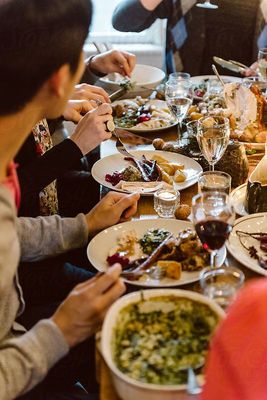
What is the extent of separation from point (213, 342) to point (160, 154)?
3.51ft

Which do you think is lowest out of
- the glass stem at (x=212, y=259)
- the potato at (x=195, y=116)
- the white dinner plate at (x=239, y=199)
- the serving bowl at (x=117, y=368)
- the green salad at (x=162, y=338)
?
the potato at (x=195, y=116)

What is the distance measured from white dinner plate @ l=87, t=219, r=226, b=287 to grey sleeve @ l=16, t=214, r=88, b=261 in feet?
0.33

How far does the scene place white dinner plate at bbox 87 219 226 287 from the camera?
1222 mm

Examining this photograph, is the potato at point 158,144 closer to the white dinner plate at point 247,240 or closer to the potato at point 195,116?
the potato at point 195,116

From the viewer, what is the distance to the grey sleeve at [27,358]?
1025 mm

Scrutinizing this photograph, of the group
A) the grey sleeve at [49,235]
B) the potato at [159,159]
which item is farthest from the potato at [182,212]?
the potato at [159,159]

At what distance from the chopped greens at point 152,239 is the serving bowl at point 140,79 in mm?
1078

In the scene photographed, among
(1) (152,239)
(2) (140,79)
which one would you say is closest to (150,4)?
(2) (140,79)

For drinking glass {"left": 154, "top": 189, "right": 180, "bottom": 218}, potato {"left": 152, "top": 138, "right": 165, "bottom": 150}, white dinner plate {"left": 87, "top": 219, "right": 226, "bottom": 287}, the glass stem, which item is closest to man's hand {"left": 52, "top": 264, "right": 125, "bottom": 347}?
white dinner plate {"left": 87, "top": 219, "right": 226, "bottom": 287}

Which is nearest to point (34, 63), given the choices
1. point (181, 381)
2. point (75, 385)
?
point (181, 381)

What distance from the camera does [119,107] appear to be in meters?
2.19

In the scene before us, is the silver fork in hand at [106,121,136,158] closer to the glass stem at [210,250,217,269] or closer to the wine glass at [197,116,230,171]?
the wine glass at [197,116,230,171]

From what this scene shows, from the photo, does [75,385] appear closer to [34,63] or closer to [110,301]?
[110,301]

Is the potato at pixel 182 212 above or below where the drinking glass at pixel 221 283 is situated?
below
